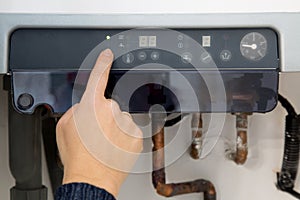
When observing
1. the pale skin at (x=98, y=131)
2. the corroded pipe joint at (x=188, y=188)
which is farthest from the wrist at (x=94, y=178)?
the corroded pipe joint at (x=188, y=188)

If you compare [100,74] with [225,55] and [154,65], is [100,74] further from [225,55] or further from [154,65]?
[225,55]

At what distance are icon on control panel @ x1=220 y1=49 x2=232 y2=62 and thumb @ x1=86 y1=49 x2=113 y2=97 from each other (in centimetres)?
16

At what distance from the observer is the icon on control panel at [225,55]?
2.35ft

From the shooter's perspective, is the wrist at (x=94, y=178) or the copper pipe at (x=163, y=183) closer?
the wrist at (x=94, y=178)

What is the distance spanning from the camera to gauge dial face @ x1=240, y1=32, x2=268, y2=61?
0.72m

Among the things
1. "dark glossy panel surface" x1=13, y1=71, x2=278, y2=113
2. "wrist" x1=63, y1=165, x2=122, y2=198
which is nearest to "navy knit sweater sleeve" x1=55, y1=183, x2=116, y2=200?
"wrist" x1=63, y1=165, x2=122, y2=198

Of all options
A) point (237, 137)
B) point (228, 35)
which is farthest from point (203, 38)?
point (237, 137)

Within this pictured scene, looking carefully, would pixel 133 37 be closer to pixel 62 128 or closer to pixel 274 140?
pixel 62 128

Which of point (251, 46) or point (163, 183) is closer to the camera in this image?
point (251, 46)

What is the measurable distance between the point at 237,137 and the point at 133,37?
42cm

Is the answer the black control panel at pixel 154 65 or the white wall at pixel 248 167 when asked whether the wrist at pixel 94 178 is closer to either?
the black control panel at pixel 154 65

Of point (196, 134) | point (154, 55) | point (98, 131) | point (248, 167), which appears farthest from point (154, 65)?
point (248, 167)

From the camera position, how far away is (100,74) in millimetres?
690

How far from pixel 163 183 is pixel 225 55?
0.38 m
